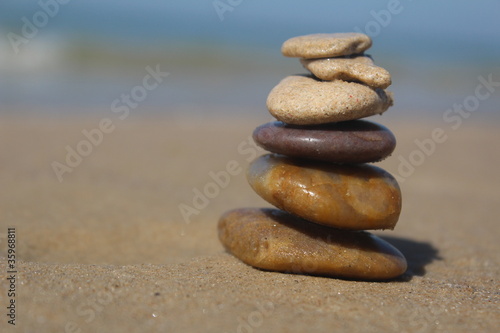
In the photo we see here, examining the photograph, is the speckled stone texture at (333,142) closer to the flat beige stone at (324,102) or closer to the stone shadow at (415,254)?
the flat beige stone at (324,102)

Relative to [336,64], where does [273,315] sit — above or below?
below

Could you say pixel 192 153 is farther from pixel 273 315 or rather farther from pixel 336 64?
pixel 273 315

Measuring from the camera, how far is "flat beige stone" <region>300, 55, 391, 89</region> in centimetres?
354

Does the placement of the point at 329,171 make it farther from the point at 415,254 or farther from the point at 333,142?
the point at 415,254

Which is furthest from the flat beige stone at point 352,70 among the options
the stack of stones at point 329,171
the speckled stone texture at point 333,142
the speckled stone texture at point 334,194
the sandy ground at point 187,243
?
the sandy ground at point 187,243

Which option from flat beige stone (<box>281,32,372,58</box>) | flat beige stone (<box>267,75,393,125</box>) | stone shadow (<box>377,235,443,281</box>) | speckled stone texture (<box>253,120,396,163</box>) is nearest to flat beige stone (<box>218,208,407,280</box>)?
stone shadow (<box>377,235,443,281</box>)

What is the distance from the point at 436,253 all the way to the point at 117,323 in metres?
3.30

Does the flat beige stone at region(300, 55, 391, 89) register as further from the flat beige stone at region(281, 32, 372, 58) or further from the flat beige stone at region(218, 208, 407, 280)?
the flat beige stone at region(218, 208, 407, 280)

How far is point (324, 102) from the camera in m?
3.46

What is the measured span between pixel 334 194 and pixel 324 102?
65 cm

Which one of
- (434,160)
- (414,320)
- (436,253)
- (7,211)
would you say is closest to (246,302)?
(414,320)

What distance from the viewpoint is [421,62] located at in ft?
84.5

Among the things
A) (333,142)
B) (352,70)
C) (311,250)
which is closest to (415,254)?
(311,250)

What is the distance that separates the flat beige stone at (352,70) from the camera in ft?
11.6
